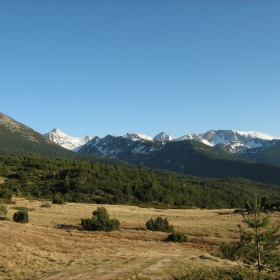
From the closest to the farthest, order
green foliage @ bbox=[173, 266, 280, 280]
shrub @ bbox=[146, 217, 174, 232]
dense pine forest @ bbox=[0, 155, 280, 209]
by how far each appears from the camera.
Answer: green foliage @ bbox=[173, 266, 280, 280] → shrub @ bbox=[146, 217, 174, 232] → dense pine forest @ bbox=[0, 155, 280, 209]

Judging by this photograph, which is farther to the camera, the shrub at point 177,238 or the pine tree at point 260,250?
the shrub at point 177,238

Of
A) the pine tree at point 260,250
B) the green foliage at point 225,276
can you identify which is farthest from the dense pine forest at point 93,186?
the green foliage at point 225,276

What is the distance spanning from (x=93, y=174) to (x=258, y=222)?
10791 cm

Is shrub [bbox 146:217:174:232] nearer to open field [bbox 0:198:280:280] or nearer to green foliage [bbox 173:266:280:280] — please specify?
open field [bbox 0:198:280:280]

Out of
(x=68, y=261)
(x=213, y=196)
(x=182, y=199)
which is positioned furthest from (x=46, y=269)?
(x=213, y=196)

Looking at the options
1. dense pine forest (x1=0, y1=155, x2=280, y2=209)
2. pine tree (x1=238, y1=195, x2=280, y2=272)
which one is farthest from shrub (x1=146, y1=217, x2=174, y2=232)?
dense pine forest (x1=0, y1=155, x2=280, y2=209)

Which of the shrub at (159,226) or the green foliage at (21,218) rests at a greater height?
the green foliage at (21,218)

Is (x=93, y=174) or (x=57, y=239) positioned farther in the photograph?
(x=93, y=174)

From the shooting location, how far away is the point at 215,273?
17.9 m

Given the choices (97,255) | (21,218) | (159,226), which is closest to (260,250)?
(97,255)

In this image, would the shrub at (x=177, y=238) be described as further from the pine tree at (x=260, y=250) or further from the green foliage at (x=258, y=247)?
the pine tree at (x=260, y=250)

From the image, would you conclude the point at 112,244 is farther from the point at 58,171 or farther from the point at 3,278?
the point at 58,171

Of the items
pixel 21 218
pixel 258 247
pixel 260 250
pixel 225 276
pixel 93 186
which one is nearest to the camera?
pixel 225 276

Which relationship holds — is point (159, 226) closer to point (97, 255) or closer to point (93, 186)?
point (97, 255)
